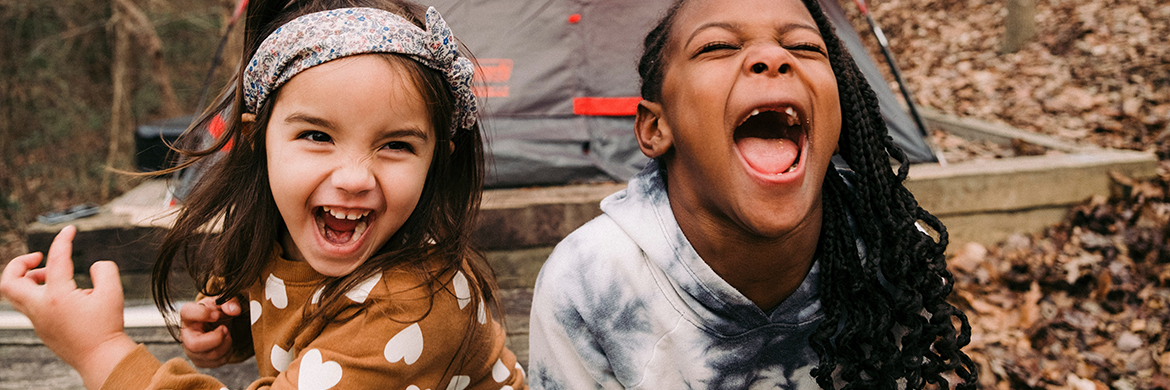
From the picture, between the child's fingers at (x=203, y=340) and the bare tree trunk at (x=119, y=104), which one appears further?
the bare tree trunk at (x=119, y=104)

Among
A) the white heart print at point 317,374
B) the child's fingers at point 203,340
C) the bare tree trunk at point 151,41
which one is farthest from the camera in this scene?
the bare tree trunk at point 151,41

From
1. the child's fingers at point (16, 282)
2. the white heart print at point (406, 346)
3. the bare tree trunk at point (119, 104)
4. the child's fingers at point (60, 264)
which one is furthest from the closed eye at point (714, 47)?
the bare tree trunk at point (119, 104)

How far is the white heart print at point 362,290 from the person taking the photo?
1378 mm

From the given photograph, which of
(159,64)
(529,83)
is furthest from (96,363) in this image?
(159,64)

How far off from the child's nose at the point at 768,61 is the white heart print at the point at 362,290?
2.98 feet

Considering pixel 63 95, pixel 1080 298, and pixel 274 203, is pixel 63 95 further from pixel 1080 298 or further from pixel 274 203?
pixel 1080 298

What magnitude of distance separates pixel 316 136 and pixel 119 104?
26.1 feet

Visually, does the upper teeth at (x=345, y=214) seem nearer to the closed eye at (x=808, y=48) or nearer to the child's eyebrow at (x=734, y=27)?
the child's eyebrow at (x=734, y=27)

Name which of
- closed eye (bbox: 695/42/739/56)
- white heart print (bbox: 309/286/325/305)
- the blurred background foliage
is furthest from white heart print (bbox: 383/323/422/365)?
the blurred background foliage

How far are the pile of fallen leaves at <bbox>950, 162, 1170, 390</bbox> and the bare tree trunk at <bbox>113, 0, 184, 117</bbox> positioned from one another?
8036 millimetres

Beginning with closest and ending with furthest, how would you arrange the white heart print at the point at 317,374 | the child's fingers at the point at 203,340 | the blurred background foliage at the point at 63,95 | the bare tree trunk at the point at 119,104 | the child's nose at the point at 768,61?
the child's nose at the point at 768,61, the white heart print at the point at 317,374, the child's fingers at the point at 203,340, the blurred background foliage at the point at 63,95, the bare tree trunk at the point at 119,104

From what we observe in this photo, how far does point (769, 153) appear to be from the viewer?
129cm

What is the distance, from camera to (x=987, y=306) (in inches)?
106

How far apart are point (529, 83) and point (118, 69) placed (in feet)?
21.9
